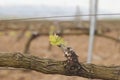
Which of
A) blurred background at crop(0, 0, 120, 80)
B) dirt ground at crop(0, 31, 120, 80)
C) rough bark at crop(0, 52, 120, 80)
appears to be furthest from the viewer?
blurred background at crop(0, 0, 120, 80)

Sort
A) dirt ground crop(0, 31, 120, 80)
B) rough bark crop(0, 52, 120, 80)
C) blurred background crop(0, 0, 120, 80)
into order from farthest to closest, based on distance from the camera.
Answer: blurred background crop(0, 0, 120, 80)
dirt ground crop(0, 31, 120, 80)
rough bark crop(0, 52, 120, 80)

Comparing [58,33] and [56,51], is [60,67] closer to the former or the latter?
[58,33]

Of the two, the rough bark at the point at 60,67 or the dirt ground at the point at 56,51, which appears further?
the dirt ground at the point at 56,51

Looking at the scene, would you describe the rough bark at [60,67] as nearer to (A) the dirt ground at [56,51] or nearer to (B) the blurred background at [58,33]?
(A) the dirt ground at [56,51]

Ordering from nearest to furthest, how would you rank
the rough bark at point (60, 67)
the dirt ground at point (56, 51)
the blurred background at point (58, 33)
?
the rough bark at point (60, 67)
the dirt ground at point (56, 51)
the blurred background at point (58, 33)

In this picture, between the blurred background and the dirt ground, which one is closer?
the dirt ground

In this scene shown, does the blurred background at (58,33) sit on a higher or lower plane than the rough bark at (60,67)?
lower

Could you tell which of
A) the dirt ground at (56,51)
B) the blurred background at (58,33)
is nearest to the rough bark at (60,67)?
the dirt ground at (56,51)

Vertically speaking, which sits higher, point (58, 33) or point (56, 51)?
point (58, 33)

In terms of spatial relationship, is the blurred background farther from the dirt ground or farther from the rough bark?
the rough bark

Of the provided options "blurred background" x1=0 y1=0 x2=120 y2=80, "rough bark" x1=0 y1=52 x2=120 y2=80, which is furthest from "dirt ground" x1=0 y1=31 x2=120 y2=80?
"rough bark" x1=0 y1=52 x2=120 y2=80

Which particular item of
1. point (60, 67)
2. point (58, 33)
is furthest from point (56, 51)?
point (60, 67)

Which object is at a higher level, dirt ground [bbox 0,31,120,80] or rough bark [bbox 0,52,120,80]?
rough bark [bbox 0,52,120,80]
